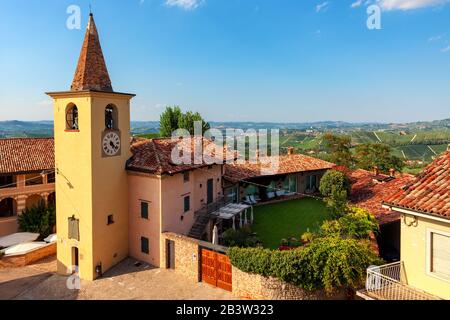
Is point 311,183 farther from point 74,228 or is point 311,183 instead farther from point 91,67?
point 91,67

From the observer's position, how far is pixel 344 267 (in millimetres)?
12602

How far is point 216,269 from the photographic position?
15648 mm

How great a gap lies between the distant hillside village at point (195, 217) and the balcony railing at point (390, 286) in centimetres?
3

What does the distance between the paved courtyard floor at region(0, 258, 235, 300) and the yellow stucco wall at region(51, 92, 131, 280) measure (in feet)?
3.22

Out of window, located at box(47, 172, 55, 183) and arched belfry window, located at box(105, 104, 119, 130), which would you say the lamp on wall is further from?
window, located at box(47, 172, 55, 183)

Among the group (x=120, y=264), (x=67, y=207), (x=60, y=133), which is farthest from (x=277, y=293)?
(x=60, y=133)

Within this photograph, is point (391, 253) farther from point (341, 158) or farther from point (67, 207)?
point (341, 158)

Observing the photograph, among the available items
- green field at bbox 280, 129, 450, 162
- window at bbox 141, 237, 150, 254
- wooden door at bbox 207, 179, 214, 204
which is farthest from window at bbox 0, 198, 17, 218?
green field at bbox 280, 129, 450, 162

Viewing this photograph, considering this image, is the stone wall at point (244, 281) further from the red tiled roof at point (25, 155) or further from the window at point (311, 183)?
the window at point (311, 183)

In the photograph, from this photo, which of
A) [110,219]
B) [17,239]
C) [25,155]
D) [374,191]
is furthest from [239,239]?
[25,155]

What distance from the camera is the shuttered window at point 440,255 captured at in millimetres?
9250

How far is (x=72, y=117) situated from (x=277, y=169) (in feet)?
60.5

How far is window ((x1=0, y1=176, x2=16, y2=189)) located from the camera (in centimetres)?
2366

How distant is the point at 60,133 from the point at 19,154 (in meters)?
10.5
